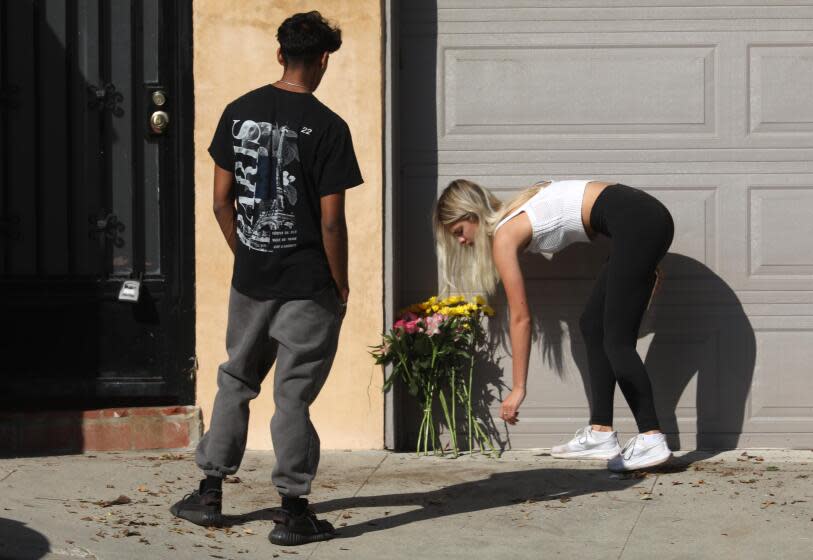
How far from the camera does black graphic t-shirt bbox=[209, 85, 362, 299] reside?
179 inches

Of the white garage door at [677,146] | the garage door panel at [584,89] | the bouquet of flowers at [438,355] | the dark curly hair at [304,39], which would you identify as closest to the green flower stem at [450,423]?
the bouquet of flowers at [438,355]

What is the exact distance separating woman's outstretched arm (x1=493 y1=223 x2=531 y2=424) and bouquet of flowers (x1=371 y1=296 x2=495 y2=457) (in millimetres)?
466

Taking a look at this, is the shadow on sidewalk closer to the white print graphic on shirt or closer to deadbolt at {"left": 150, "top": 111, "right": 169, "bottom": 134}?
the white print graphic on shirt

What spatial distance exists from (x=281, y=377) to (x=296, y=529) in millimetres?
531

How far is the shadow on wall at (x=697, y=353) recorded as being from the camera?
642 cm

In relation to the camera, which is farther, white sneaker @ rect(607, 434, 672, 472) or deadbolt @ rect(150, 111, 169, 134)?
deadbolt @ rect(150, 111, 169, 134)

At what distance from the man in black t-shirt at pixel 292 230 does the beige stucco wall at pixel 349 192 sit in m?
1.54

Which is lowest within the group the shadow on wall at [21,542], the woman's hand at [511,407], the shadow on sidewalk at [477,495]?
the shadow on sidewalk at [477,495]

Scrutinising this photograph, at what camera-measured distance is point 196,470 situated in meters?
5.89

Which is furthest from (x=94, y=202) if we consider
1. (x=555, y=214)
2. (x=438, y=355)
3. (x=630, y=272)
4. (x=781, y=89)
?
(x=781, y=89)

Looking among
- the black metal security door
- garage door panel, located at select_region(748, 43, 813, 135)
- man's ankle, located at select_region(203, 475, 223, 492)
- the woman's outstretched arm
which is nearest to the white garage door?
garage door panel, located at select_region(748, 43, 813, 135)

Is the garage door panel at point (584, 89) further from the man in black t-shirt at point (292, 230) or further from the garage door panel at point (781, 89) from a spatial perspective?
the man in black t-shirt at point (292, 230)

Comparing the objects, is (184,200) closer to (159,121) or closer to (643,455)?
(159,121)

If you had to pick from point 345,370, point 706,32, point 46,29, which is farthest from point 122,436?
point 706,32
